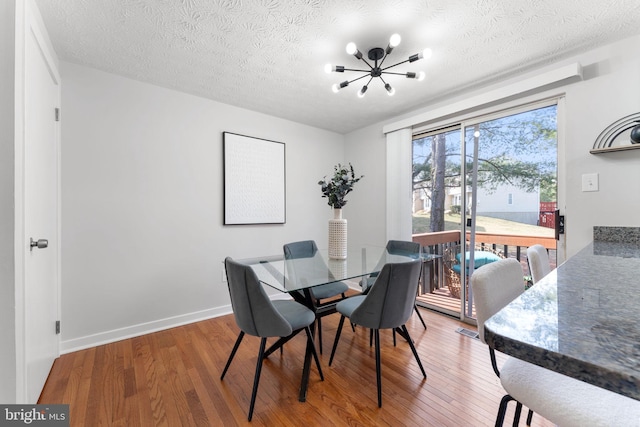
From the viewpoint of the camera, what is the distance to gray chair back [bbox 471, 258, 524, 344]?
94cm

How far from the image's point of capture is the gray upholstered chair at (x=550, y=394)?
66cm

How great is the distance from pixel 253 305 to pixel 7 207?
1245 mm

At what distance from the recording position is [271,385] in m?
1.76

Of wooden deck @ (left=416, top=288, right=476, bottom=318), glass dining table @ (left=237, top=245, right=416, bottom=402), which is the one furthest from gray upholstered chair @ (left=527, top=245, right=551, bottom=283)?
wooden deck @ (left=416, top=288, right=476, bottom=318)

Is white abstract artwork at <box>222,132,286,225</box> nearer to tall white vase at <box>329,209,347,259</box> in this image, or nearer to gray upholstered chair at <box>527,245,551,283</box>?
tall white vase at <box>329,209,347,259</box>

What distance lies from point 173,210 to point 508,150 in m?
3.33

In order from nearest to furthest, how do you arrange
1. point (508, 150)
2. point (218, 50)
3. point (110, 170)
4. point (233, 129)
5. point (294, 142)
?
point (218, 50) < point (110, 170) < point (508, 150) < point (233, 129) < point (294, 142)

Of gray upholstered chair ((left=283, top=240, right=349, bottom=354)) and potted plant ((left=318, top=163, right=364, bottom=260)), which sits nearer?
gray upholstered chair ((left=283, top=240, right=349, bottom=354))

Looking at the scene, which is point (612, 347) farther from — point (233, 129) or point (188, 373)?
point (233, 129)

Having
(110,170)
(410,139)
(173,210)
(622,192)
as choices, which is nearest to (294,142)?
(410,139)

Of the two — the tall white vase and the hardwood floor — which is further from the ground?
the tall white vase

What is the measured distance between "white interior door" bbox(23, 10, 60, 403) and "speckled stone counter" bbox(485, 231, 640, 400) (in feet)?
6.75

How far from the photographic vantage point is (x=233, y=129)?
3.01m

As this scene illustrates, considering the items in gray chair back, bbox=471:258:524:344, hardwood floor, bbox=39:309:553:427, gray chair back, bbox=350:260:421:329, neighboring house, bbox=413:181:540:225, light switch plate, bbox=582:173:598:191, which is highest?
light switch plate, bbox=582:173:598:191
